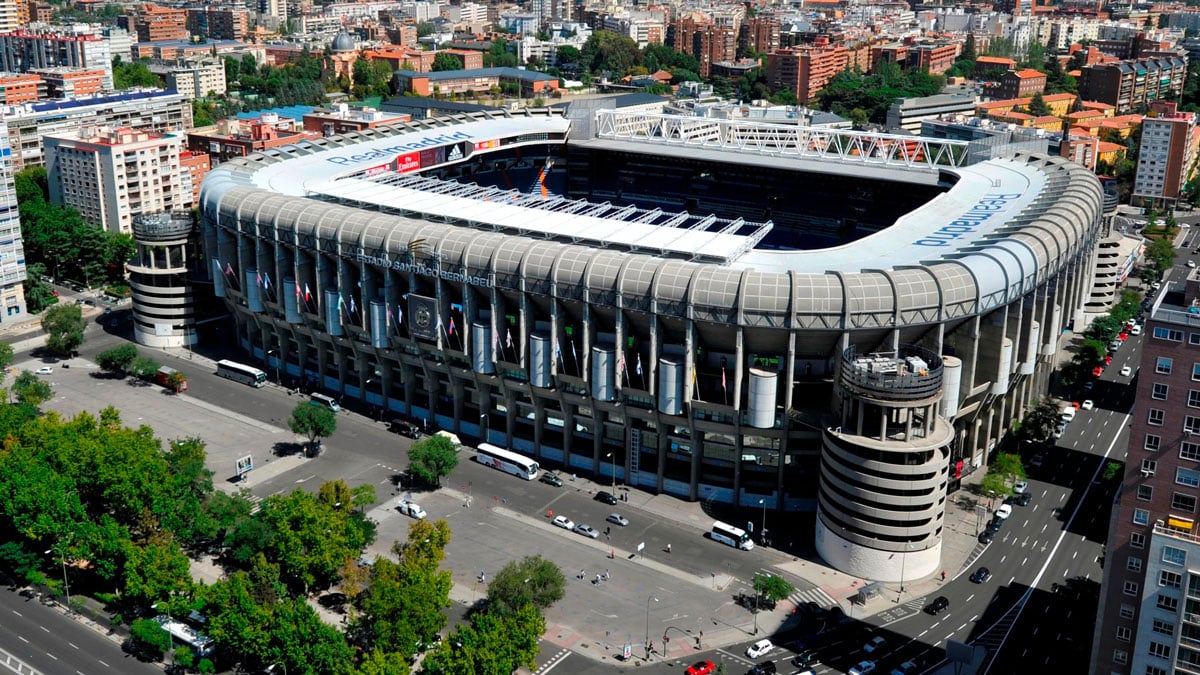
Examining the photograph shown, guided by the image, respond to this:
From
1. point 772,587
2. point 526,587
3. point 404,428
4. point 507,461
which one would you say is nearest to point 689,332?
point 772,587

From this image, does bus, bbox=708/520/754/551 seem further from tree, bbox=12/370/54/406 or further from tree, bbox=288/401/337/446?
tree, bbox=12/370/54/406

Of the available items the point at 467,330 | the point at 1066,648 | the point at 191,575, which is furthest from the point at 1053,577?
the point at 191,575

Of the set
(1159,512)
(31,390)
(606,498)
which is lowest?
(606,498)

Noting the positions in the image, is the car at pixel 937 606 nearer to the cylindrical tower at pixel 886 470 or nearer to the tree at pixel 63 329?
the cylindrical tower at pixel 886 470

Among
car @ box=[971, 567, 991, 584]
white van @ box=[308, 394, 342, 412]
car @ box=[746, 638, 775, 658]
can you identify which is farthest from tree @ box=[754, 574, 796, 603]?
white van @ box=[308, 394, 342, 412]

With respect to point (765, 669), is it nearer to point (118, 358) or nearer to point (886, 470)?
point (886, 470)

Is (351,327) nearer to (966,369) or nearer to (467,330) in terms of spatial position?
(467,330)
